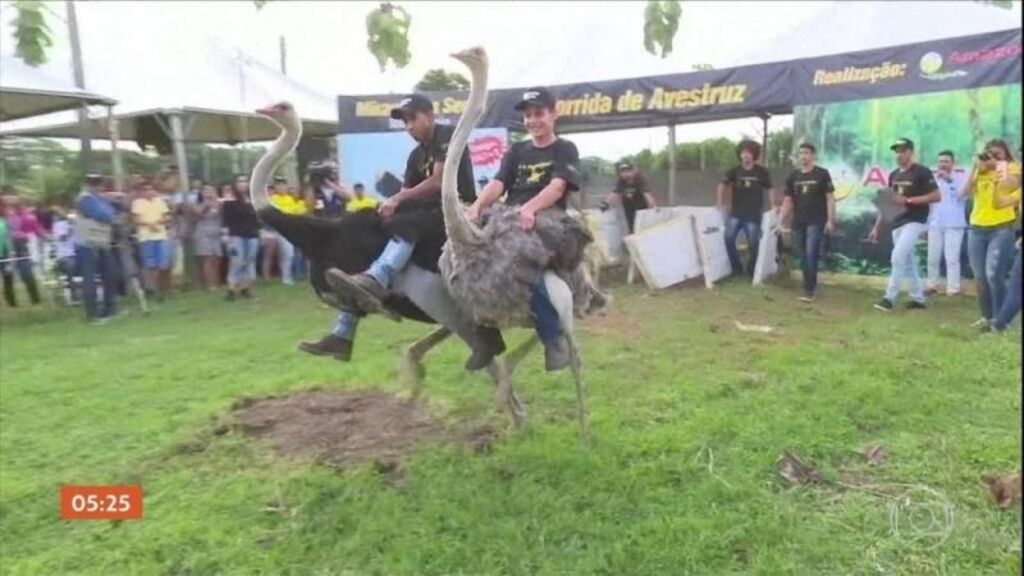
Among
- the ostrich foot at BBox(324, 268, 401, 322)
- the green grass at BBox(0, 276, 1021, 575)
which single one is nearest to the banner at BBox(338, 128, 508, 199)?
the green grass at BBox(0, 276, 1021, 575)

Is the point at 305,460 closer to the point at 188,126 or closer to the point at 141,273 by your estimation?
the point at 141,273

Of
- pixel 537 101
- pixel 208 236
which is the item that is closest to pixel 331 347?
pixel 537 101

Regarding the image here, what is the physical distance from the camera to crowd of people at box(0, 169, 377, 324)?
35.8ft

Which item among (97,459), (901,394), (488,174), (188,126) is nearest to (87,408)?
(97,459)

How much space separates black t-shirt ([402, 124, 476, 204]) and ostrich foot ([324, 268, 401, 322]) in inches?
25.1

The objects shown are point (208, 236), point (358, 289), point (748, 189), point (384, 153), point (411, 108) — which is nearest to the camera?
point (358, 289)

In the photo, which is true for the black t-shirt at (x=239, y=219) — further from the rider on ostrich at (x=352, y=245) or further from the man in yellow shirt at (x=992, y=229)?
the man in yellow shirt at (x=992, y=229)

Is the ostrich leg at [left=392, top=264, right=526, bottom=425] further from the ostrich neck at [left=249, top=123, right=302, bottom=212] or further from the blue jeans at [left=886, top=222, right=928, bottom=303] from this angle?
the blue jeans at [left=886, top=222, right=928, bottom=303]

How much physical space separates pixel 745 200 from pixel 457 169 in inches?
308

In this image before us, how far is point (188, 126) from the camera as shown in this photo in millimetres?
16281

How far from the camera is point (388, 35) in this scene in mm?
28406

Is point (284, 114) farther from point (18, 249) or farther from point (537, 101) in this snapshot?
point (18, 249)

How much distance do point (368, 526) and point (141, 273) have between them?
9723 mm

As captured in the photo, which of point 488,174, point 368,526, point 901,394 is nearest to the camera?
point 368,526
